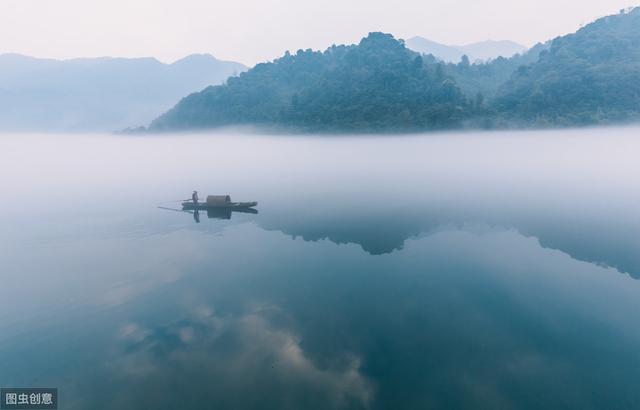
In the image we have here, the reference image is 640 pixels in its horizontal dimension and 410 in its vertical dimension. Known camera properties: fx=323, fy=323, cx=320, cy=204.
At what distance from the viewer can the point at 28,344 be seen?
1939 cm

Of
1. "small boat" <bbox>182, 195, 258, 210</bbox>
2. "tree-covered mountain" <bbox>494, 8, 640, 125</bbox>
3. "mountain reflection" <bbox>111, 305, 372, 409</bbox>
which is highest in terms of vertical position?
"tree-covered mountain" <bbox>494, 8, 640, 125</bbox>

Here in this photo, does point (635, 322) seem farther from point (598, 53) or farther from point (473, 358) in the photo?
point (598, 53)

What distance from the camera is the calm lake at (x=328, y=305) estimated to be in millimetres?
15875

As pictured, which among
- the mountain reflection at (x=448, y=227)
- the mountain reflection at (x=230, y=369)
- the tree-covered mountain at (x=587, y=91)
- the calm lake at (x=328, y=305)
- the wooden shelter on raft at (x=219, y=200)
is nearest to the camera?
the mountain reflection at (x=230, y=369)

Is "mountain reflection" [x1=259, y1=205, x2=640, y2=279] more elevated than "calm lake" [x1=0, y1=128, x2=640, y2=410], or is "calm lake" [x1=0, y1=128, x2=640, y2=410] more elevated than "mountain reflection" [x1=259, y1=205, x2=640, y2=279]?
"mountain reflection" [x1=259, y1=205, x2=640, y2=279]

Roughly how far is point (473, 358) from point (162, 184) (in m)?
77.6

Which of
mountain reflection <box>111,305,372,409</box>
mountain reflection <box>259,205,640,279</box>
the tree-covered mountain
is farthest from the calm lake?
the tree-covered mountain

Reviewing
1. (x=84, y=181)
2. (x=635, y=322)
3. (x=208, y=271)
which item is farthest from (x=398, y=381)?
(x=84, y=181)

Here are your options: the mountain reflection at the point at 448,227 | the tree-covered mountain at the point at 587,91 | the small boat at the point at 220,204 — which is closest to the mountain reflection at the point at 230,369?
the mountain reflection at the point at 448,227

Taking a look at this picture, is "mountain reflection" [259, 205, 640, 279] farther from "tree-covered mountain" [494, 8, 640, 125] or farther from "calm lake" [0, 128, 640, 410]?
"tree-covered mountain" [494, 8, 640, 125]

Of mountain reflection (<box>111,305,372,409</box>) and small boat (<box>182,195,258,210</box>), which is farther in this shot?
small boat (<box>182,195,258,210</box>)

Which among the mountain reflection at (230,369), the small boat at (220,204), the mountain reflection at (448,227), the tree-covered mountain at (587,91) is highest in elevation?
the tree-covered mountain at (587,91)

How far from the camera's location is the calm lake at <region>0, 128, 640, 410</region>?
625 inches

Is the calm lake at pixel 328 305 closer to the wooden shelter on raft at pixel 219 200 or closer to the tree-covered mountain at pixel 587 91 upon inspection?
the wooden shelter on raft at pixel 219 200
